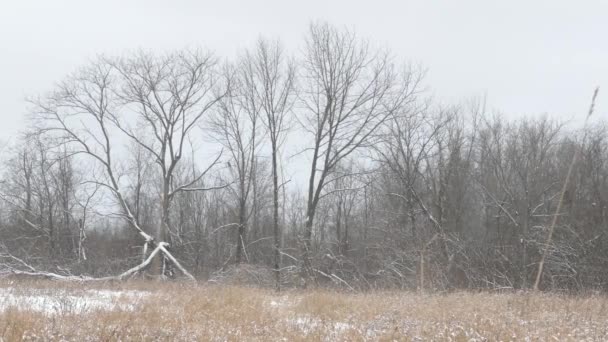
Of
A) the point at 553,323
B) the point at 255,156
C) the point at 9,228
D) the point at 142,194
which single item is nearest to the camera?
the point at 553,323

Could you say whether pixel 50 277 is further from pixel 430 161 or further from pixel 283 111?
pixel 430 161

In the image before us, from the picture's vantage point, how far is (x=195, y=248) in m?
32.6

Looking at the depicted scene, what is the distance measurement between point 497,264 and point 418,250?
6075 millimetres

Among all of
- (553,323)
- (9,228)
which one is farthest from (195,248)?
(553,323)

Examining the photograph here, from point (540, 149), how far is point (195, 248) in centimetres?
2729

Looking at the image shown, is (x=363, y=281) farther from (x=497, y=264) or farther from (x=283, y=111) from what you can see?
(x=283, y=111)

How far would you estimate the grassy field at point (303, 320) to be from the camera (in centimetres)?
638

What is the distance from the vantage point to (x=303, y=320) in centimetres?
891

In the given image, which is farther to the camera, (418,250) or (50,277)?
(50,277)

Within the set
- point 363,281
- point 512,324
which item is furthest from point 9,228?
point 512,324

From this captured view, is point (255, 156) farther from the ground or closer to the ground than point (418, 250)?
farther from the ground

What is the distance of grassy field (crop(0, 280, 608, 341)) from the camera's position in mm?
6375

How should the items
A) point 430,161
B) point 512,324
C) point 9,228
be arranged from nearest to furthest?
1. point 512,324
2. point 9,228
3. point 430,161

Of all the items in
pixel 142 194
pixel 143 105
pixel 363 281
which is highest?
pixel 143 105
